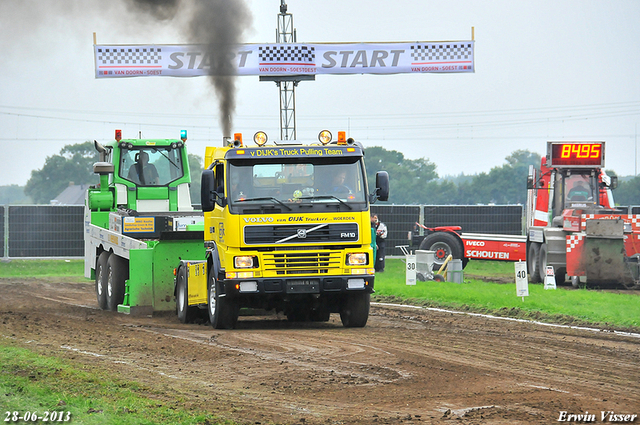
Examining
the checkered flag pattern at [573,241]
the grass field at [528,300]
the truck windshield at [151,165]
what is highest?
the truck windshield at [151,165]

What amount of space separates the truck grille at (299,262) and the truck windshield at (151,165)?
741 cm

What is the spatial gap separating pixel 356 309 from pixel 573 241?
411 inches

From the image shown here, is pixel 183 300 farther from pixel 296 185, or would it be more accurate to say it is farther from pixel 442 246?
pixel 442 246

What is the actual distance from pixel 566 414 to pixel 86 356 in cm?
589

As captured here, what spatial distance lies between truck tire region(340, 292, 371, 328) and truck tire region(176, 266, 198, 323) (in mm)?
2669

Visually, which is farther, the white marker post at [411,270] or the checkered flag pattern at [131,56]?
the checkered flag pattern at [131,56]

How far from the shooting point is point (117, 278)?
699 inches

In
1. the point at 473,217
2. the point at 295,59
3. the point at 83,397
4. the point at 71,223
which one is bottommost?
the point at 83,397

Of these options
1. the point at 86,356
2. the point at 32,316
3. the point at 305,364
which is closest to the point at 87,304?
the point at 32,316

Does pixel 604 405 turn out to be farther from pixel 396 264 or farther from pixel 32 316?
pixel 396 264

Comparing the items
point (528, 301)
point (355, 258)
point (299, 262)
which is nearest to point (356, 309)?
point (355, 258)

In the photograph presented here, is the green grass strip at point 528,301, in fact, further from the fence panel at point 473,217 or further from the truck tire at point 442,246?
the fence panel at point 473,217

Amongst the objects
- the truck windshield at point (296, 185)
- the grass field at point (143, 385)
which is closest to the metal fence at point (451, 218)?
the grass field at point (143, 385)

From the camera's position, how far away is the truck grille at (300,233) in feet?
43.5
